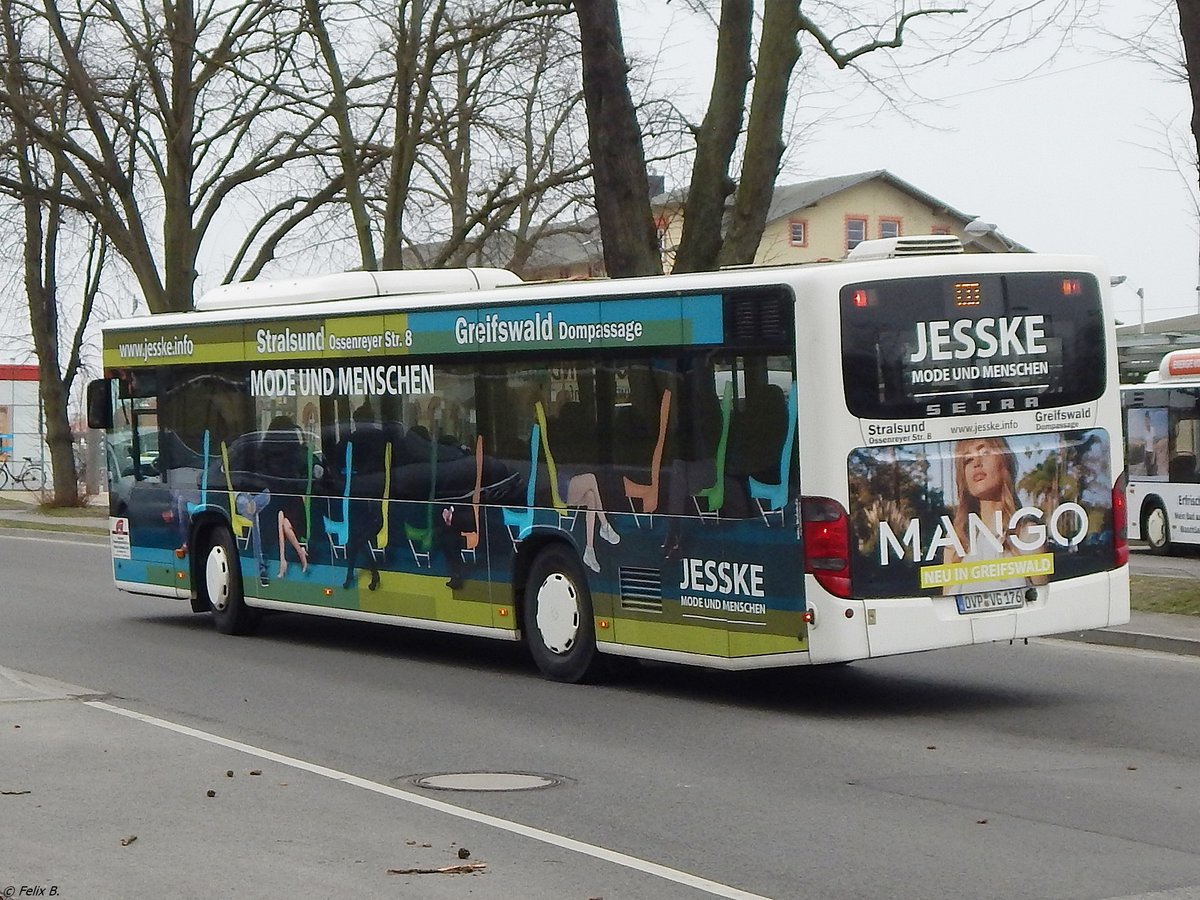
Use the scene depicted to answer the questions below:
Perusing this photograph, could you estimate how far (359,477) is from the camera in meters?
15.6

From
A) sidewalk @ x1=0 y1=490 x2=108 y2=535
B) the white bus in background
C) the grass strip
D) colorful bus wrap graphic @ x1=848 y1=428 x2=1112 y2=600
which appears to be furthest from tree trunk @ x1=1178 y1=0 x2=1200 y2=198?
sidewalk @ x1=0 y1=490 x2=108 y2=535

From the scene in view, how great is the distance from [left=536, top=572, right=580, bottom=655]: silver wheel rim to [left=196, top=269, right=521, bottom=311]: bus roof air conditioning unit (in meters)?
3.05

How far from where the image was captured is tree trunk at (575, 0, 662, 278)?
21.2 meters

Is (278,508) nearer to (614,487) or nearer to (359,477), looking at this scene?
(359,477)

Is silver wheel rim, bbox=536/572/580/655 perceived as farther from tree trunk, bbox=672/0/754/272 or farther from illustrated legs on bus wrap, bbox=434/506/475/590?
tree trunk, bbox=672/0/754/272

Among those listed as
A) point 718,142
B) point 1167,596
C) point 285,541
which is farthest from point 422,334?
point 718,142

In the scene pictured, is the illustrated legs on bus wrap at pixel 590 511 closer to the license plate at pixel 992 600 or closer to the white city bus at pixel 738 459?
the white city bus at pixel 738 459

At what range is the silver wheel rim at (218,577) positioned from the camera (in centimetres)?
1762

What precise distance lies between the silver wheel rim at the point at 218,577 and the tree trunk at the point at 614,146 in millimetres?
6115

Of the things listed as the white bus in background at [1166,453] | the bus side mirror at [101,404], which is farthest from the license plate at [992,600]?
the white bus in background at [1166,453]

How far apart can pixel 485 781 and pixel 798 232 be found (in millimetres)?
71945

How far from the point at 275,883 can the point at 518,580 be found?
267 inches

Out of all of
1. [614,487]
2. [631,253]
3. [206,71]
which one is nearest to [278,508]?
[614,487]

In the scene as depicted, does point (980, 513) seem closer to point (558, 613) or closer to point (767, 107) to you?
point (558, 613)
